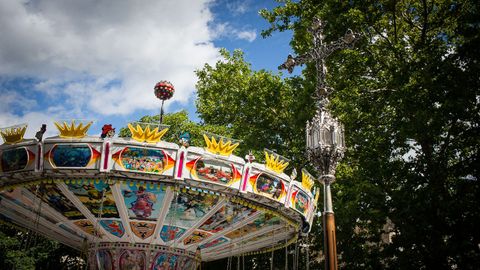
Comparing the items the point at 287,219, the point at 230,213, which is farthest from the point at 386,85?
the point at 230,213

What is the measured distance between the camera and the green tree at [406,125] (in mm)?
A: 12133

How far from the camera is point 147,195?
9.87 meters

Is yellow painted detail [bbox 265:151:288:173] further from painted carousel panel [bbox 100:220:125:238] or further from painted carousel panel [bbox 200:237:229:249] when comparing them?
painted carousel panel [bbox 100:220:125:238]

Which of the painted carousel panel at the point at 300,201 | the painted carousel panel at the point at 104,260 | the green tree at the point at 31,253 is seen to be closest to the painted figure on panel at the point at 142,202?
the painted carousel panel at the point at 104,260

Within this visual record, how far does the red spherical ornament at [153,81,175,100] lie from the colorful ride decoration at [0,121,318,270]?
327 cm

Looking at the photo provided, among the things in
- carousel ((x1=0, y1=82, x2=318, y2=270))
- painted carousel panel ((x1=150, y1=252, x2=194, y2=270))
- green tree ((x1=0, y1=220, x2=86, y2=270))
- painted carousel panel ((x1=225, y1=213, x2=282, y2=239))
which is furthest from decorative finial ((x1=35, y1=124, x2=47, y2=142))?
green tree ((x1=0, y1=220, x2=86, y2=270))

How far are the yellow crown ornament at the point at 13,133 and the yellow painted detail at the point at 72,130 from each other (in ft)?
3.75

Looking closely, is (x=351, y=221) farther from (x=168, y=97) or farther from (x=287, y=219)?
(x=168, y=97)

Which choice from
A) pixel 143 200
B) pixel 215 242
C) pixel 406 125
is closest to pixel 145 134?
pixel 143 200

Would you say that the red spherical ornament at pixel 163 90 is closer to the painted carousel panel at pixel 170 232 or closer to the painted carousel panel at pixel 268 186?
the painted carousel panel at pixel 170 232

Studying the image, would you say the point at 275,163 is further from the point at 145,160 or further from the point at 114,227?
the point at 114,227

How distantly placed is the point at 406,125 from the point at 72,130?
34.1 feet

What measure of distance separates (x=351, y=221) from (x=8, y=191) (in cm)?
1213

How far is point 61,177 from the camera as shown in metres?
9.04
